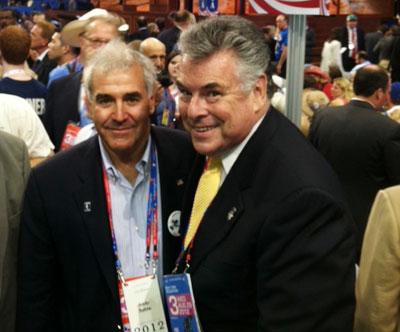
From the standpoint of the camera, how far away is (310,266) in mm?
1938

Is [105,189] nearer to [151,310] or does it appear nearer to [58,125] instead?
[151,310]

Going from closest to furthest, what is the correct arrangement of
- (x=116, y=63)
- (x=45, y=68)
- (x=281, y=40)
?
1. (x=116, y=63)
2. (x=45, y=68)
3. (x=281, y=40)

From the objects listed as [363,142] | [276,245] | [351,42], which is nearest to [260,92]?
[276,245]

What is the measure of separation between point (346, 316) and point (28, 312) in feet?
4.02

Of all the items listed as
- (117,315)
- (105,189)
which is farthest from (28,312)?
(105,189)

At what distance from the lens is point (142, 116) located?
259 cm

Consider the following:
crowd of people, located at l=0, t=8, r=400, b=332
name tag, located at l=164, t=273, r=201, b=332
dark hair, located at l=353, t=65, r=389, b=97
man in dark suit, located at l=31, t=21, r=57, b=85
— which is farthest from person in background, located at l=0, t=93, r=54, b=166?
man in dark suit, located at l=31, t=21, r=57, b=85

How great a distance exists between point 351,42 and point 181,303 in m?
13.0

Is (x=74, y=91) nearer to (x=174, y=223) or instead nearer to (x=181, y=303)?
(x=174, y=223)

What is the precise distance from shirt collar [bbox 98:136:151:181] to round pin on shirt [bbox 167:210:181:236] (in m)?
0.20

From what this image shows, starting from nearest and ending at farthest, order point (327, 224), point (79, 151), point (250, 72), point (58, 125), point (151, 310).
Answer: point (327, 224), point (250, 72), point (151, 310), point (79, 151), point (58, 125)

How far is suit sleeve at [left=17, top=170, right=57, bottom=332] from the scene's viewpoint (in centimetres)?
256

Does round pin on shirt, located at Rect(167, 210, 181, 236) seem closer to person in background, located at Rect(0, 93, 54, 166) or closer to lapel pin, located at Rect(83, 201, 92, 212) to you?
lapel pin, located at Rect(83, 201, 92, 212)

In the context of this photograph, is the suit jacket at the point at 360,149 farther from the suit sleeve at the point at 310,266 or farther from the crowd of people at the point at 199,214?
the suit sleeve at the point at 310,266
